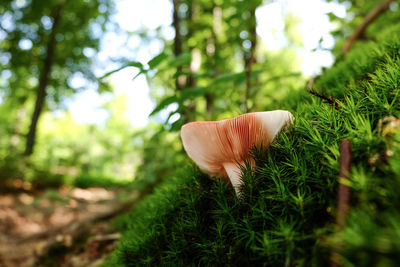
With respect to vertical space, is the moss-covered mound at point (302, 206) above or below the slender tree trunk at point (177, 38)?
below

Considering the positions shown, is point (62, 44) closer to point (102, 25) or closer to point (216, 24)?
point (102, 25)

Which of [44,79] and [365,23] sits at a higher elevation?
[44,79]

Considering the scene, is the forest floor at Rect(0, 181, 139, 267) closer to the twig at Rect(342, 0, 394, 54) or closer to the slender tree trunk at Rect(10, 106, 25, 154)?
the twig at Rect(342, 0, 394, 54)

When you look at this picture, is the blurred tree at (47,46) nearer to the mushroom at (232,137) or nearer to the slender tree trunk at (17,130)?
the slender tree trunk at (17,130)

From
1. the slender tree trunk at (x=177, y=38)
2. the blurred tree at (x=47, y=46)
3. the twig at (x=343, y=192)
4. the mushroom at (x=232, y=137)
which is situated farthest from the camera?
the blurred tree at (x=47, y=46)

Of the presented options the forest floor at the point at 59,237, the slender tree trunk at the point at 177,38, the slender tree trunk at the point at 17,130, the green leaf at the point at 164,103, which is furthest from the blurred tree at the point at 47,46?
the green leaf at the point at 164,103

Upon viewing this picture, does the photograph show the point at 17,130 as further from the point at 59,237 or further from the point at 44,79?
the point at 59,237

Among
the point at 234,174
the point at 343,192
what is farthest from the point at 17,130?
the point at 343,192

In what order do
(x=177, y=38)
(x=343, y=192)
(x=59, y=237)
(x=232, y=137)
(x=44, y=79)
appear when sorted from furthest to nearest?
(x=44, y=79), (x=177, y=38), (x=59, y=237), (x=232, y=137), (x=343, y=192)
